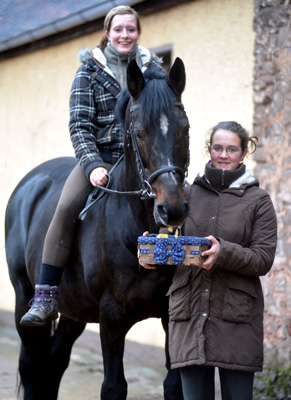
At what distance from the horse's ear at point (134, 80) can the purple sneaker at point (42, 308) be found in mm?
1440

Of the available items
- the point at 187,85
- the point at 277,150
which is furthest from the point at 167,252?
the point at 187,85

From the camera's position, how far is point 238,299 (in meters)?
3.19

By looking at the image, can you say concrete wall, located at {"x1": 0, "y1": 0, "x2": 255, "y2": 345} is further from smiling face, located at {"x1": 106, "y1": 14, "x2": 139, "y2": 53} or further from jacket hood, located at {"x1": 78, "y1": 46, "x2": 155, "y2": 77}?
smiling face, located at {"x1": 106, "y1": 14, "x2": 139, "y2": 53}

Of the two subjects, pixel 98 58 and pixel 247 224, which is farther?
pixel 98 58

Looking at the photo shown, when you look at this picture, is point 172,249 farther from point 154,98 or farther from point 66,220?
point 66,220

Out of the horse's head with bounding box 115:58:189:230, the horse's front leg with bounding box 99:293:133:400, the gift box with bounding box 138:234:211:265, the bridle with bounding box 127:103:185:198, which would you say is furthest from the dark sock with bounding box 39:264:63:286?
the gift box with bounding box 138:234:211:265

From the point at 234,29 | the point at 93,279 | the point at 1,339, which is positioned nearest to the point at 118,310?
the point at 93,279

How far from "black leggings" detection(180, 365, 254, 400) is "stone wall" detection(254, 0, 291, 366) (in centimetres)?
218

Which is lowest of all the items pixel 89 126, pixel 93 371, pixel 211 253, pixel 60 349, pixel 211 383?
pixel 93 371

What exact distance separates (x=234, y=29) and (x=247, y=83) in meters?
0.56

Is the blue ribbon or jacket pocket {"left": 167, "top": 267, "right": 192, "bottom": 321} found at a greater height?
the blue ribbon

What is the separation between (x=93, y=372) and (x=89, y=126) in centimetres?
363

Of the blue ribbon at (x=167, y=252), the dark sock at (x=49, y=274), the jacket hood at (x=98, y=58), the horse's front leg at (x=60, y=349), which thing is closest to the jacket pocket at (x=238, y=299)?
the blue ribbon at (x=167, y=252)

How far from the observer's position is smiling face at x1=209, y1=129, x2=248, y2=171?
334 centimetres
